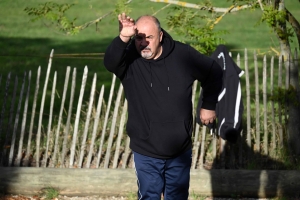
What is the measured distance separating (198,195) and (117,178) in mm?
853

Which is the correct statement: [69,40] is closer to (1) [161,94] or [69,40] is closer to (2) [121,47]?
(1) [161,94]

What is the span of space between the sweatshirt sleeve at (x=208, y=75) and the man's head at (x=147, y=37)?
1.08 ft

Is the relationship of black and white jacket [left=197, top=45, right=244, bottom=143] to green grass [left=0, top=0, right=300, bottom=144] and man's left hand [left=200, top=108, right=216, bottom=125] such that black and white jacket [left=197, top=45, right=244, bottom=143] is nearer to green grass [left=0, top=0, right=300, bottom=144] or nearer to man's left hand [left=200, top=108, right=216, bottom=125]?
man's left hand [left=200, top=108, right=216, bottom=125]

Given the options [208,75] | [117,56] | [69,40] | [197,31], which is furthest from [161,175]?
[69,40]

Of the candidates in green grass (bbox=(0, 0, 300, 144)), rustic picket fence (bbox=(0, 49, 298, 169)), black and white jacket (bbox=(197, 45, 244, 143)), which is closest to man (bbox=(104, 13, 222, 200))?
black and white jacket (bbox=(197, 45, 244, 143))

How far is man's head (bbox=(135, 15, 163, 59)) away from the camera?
180 inches

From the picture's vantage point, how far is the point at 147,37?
458 cm

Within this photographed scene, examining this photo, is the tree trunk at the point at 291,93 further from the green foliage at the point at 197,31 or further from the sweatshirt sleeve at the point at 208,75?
the sweatshirt sleeve at the point at 208,75

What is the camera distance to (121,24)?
434 centimetres

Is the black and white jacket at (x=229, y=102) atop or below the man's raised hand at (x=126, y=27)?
below

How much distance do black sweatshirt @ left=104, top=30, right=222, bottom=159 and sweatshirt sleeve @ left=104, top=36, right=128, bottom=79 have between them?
10 millimetres

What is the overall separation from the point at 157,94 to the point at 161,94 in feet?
0.10

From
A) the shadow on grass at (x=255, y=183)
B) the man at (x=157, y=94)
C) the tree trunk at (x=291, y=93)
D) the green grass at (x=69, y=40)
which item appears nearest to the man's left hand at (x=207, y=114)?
the man at (x=157, y=94)

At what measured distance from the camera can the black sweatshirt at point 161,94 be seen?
185 inches
